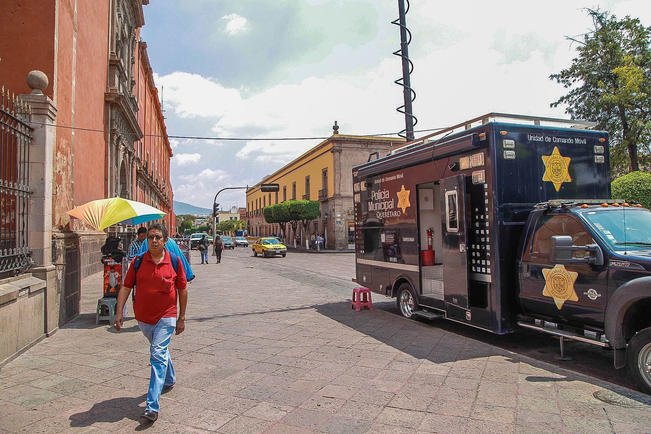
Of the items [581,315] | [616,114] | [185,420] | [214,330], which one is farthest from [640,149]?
[185,420]

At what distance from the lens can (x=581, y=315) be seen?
486 cm

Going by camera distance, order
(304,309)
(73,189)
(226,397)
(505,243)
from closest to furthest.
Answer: (226,397) → (505,243) → (304,309) → (73,189)

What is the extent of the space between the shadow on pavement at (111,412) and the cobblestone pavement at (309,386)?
2 cm

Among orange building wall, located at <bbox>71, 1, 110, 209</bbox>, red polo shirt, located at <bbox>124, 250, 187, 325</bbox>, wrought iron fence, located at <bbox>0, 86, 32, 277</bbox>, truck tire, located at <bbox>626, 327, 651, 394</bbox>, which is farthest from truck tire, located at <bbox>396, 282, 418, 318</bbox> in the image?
orange building wall, located at <bbox>71, 1, 110, 209</bbox>

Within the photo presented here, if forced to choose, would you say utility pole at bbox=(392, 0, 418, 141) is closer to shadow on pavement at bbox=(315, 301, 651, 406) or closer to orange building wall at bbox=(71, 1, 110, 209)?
shadow on pavement at bbox=(315, 301, 651, 406)

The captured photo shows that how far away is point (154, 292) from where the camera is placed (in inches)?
157

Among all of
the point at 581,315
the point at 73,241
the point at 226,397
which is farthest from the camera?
the point at 73,241

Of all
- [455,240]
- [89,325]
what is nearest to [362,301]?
[455,240]

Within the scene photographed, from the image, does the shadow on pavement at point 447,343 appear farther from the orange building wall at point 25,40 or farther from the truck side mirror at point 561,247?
the orange building wall at point 25,40

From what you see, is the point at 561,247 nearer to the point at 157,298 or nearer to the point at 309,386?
the point at 309,386

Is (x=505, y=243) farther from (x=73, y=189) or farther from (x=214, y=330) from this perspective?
(x=73, y=189)

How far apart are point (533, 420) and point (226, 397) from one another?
2.75 metres

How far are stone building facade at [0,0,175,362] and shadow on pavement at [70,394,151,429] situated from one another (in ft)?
6.68

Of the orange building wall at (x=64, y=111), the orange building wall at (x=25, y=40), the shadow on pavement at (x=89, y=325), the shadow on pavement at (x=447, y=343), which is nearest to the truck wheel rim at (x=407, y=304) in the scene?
the shadow on pavement at (x=447, y=343)
